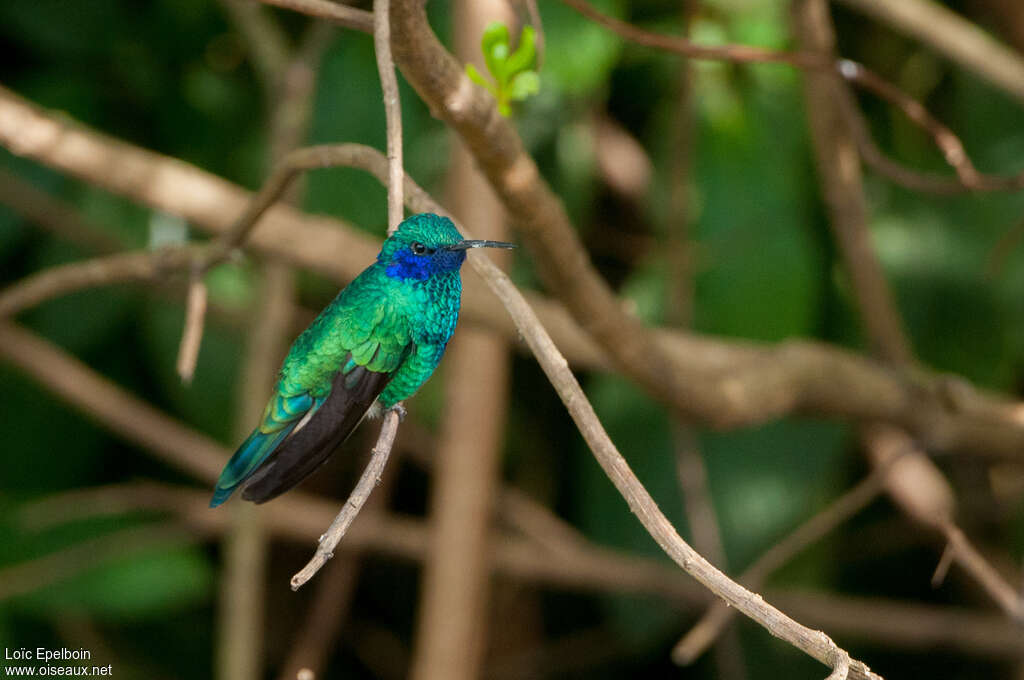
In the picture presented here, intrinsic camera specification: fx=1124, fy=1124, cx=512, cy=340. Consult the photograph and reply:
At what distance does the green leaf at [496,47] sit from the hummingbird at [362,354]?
0.16 metres

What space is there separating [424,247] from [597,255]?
1.92m

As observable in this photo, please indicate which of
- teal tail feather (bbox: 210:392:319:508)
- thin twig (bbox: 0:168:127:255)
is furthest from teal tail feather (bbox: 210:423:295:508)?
thin twig (bbox: 0:168:127:255)

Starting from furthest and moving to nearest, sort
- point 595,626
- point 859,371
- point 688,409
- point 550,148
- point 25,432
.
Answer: point 595,626 → point 25,432 → point 550,148 → point 859,371 → point 688,409

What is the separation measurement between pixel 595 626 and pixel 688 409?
146cm

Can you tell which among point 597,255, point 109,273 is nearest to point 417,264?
point 109,273

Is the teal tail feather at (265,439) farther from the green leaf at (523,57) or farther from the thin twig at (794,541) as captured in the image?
the thin twig at (794,541)

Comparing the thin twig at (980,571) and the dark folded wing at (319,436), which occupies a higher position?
the thin twig at (980,571)

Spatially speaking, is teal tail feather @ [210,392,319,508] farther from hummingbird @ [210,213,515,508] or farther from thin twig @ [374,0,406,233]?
thin twig @ [374,0,406,233]

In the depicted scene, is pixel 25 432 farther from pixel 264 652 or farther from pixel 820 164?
pixel 820 164

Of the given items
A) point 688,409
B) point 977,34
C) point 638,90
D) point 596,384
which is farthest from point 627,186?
point 688,409

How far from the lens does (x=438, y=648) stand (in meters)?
2.03

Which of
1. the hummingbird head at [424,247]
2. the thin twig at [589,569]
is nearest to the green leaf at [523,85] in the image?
the hummingbird head at [424,247]

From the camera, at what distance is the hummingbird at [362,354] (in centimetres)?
95

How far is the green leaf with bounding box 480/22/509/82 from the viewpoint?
110cm
